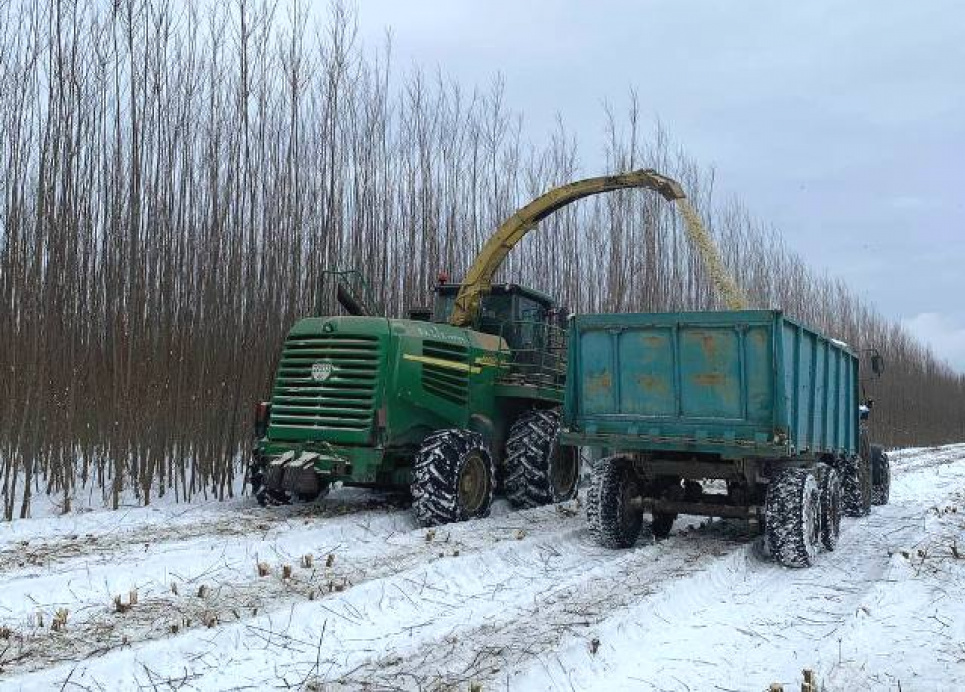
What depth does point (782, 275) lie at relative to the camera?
1096 inches

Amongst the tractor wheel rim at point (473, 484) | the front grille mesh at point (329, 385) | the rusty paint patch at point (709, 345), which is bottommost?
the tractor wheel rim at point (473, 484)

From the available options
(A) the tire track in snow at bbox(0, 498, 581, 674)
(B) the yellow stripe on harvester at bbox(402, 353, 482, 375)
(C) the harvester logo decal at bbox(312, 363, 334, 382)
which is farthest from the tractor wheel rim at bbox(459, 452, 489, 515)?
(C) the harvester logo decal at bbox(312, 363, 334, 382)

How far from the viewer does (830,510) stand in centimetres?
711

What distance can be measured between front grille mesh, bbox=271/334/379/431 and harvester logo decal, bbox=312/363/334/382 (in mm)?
13

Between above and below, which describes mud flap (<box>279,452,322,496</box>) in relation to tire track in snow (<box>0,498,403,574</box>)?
above

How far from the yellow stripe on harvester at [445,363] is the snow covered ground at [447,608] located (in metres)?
1.47

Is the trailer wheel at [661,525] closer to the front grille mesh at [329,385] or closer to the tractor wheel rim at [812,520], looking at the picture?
the tractor wheel rim at [812,520]

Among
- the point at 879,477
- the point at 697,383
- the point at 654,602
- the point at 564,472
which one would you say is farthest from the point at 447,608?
the point at 879,477

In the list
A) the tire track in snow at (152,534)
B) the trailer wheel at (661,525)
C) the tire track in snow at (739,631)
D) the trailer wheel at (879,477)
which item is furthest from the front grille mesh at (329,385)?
the trailer wheel at (879,477)

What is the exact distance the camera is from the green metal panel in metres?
6.21

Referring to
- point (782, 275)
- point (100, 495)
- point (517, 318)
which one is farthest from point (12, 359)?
point (782, 275)

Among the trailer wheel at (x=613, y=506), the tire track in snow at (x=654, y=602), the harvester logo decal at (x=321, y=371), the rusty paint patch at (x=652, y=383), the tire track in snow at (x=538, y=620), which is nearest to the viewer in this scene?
the tire track in snow at (x=538, y=620)

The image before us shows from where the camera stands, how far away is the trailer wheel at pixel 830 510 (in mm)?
6949

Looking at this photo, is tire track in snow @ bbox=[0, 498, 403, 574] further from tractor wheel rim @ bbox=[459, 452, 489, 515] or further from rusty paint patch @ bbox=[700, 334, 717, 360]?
rusty paint patch @ bbox=[700, 334, 717, 360]
